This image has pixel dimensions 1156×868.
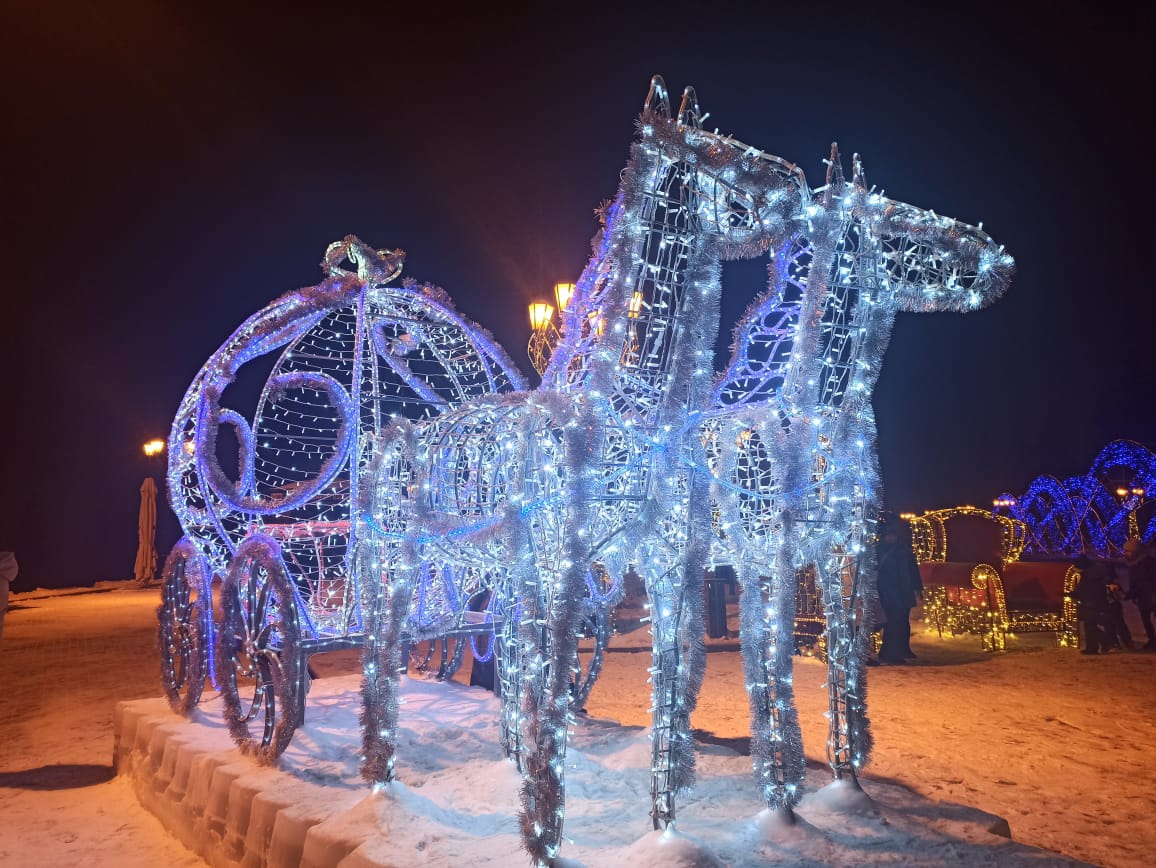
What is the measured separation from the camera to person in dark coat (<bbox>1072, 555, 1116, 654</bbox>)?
8.97 m

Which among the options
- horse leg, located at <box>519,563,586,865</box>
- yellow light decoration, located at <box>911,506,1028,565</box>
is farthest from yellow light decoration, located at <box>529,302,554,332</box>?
yellow light decoration, located at <box>911,506,1028,565</box>

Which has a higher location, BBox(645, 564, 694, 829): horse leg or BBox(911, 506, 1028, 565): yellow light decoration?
BBox(911, 506, 1028, 565): yellow light decoration

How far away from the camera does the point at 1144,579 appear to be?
9562 mm

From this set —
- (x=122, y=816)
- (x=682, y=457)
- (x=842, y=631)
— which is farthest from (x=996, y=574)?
(x=122, y=816)

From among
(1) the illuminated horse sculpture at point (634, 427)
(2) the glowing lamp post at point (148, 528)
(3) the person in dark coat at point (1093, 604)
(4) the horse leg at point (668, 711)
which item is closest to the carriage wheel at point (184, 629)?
(1) the illuminated horse sculpture at point (634, 427)

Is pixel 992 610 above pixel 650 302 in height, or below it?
below

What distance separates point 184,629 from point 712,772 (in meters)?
3.88

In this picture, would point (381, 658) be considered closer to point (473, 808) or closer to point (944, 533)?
point (473, 808)

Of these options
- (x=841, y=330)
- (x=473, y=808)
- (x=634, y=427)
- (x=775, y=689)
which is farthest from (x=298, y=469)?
(x=841, y=330)

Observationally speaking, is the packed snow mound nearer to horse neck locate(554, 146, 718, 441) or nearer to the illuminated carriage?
the illuminated carriage

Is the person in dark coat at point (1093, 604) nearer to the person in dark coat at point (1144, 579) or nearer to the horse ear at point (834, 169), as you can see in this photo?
the person in dark coat at point (1144, 579)

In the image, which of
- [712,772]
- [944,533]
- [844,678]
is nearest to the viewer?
[844,678]

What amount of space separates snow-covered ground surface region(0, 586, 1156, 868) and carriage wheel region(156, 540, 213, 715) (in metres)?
0.22

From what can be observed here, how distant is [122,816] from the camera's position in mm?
4840
